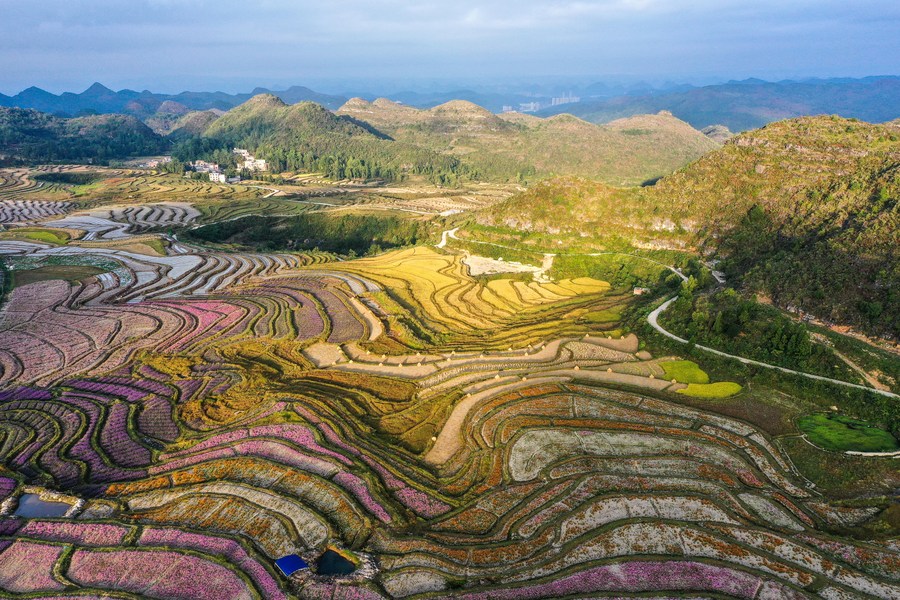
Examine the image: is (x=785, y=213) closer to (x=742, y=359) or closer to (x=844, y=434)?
(x=742, y=359)

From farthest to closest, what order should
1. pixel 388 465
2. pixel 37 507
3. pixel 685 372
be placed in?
pixel 685 372
pixel 388 465
pixel 37 507

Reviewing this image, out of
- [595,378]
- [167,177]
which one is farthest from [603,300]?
[167,177]

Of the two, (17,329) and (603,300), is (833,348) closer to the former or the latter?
(603,300)

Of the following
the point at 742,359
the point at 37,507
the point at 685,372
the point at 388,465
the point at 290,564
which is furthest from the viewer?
the point at 742,359

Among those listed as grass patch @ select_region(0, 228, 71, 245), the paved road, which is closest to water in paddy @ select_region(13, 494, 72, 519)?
the paved road

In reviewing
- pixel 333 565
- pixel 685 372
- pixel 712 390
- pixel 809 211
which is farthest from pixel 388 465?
pixel 809 211

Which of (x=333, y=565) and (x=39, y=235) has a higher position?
(x=39, y=235)
